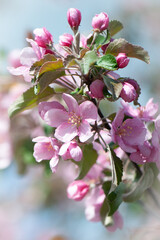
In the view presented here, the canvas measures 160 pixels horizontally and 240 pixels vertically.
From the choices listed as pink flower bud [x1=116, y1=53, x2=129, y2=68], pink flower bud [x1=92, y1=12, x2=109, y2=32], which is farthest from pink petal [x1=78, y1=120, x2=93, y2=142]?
pink flower bud [x1=92, y1=12, x2=109, y2=32]

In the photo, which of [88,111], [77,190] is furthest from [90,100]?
[77,190]

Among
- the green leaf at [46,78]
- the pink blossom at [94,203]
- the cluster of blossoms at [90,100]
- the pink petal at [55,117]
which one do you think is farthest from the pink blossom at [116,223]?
the green leaf at [46,78]

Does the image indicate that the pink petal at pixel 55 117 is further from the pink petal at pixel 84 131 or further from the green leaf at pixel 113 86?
the green leaf at pixel 113 86

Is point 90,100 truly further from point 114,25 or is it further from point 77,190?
point 77,190

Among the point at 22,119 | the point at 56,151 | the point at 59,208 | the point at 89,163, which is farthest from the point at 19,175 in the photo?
the point at 59,208

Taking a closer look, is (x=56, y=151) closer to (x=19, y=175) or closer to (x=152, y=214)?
(x=152, y=214)
